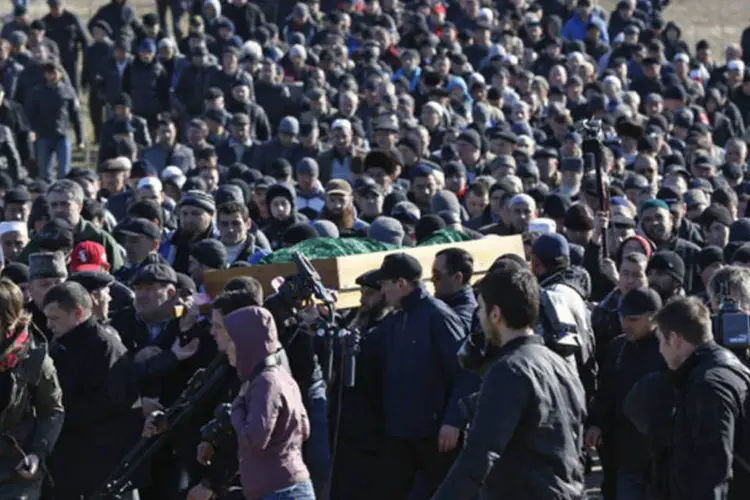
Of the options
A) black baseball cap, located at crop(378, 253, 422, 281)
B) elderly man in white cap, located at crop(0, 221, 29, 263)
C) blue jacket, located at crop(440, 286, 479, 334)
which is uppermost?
black baseball cap, located at crop(378, 253, 422, 281)

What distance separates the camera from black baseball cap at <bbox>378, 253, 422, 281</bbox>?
382 inches

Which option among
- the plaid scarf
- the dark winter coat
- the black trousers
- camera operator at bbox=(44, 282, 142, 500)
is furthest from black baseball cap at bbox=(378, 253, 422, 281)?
the dark winter coat

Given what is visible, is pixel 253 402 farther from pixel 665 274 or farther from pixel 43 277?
pixel 665 274

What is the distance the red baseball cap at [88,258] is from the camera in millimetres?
11039

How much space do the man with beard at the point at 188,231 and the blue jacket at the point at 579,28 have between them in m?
17.3

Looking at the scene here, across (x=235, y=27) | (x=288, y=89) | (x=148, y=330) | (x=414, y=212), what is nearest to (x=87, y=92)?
(x=235, y=27)

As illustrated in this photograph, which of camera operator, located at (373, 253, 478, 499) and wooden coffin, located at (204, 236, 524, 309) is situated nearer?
camera operator, located at (373, 253, 478, 499)

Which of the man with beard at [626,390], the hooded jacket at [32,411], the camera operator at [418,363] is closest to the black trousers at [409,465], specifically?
the camera operator at [418,363]

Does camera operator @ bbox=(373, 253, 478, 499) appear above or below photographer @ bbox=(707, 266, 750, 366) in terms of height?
below

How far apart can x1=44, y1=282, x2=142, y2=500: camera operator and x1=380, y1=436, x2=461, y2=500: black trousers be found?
1.51 meters

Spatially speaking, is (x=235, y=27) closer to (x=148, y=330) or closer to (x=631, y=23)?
(x=631, y=23)

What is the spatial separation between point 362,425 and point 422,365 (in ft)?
1.79

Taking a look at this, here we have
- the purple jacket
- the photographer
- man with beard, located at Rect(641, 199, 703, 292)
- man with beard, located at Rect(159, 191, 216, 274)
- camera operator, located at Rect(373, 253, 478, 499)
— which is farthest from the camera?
man with beard, located at Rect(641, 199, 703, 292)

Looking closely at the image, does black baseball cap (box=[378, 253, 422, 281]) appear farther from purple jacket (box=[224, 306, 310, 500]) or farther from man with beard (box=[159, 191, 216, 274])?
man with beard (box=[159, 191, 216, 274])
